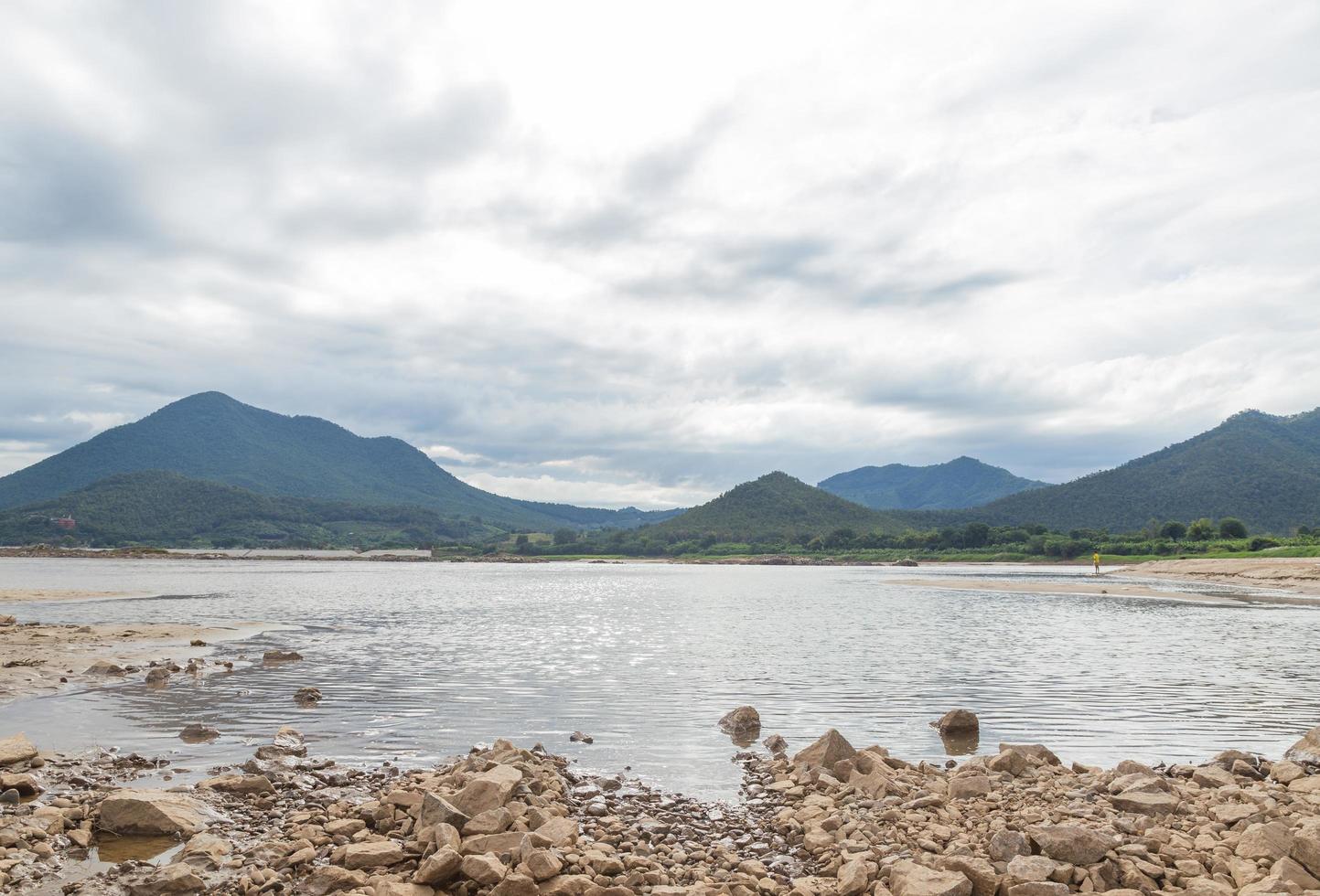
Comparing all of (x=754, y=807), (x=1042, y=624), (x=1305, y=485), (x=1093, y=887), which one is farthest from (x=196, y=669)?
(x=1305, y=485)

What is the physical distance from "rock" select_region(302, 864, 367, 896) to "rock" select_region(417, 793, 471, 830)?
1.05 m

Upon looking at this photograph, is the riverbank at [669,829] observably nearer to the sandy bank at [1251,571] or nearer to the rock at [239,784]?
the rock at [239,784]

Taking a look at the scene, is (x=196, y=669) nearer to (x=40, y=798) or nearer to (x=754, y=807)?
(x=40, y=798)

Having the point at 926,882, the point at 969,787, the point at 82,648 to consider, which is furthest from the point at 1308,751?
the point at 82,648

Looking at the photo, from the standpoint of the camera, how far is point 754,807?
44.1 feet

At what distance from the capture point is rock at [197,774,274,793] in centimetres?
1353

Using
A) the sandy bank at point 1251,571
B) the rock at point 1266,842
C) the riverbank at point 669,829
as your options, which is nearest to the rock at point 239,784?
the riverbank at point 669,829

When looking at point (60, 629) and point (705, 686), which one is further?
point (60, 629)

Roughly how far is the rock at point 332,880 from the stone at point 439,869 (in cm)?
71

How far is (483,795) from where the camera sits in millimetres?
11508

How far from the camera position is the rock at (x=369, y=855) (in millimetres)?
10164

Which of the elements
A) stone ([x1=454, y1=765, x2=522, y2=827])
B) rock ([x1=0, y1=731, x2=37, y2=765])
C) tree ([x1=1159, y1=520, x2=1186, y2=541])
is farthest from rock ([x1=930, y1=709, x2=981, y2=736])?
tree ([x1=1159, y1=520, x2=1186, y2=541])

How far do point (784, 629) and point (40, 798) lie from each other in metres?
36.6

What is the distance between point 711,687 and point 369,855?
17156 mm
